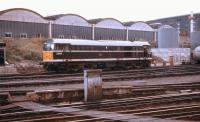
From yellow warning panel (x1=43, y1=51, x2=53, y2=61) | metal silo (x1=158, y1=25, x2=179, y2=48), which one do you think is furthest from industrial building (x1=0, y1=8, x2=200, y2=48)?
yellow warning panel (x1=43, y1=51, x2=53, y2=61)

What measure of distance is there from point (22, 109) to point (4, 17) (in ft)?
109

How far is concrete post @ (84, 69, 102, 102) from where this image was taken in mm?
14555

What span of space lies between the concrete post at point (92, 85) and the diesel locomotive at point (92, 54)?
15530 millimetres

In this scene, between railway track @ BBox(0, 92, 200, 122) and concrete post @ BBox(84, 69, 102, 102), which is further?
concrete post @ BBox(84, 69, 102, 102)

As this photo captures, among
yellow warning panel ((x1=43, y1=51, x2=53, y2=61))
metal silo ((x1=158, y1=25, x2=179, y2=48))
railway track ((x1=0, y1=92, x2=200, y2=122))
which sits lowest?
railway track ((x1=0, y1=92, x2=200, y2=122))

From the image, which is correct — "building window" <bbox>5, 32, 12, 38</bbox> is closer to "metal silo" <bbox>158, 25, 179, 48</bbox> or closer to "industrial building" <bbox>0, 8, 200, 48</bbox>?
"industrial building" <bbox>0, 8, 200, 48</bbox>

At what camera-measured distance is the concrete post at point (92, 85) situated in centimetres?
1455

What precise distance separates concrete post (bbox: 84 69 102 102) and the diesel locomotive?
51.0 ft

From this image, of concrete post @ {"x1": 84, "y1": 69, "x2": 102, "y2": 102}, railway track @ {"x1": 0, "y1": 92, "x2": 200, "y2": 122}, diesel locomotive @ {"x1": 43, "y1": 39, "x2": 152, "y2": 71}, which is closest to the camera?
railway track @ {"x1": 0, "y1": 92, "x2": 200, "y2": 122}

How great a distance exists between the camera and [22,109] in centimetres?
1192

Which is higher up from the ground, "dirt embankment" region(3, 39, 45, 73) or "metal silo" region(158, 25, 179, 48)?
"metal silo" region(158, 25, 179, 48)

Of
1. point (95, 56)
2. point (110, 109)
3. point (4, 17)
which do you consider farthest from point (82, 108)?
point (4, 17)

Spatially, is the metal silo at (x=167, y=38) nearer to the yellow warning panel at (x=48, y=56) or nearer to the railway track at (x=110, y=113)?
the yellow warning panel at (x=48, y=56)

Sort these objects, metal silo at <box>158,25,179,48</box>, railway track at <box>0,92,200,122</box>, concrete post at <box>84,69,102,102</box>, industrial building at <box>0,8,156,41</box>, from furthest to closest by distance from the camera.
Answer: metal silo at <box>158,25,179,48</box> < industrial building at <box>0,8,156,41</box> < concrete post at <box>84,69,102,102</box> < railway track at <box>0,92,200,122</box>
